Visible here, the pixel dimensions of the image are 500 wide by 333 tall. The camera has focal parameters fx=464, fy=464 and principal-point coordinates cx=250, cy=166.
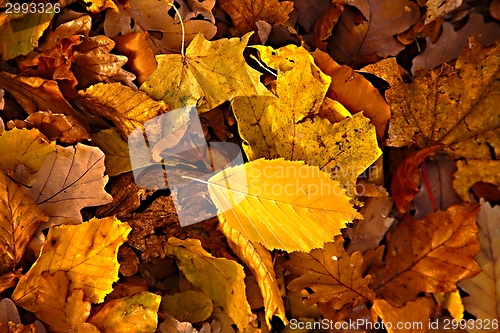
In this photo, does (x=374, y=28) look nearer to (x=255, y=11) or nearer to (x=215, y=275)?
(x=255, y=11)

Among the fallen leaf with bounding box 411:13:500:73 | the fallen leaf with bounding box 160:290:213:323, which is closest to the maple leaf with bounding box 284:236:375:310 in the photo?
the fallen leaf with bounding box 160:290:213:323

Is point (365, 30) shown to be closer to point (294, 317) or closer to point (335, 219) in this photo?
point (335, 219)

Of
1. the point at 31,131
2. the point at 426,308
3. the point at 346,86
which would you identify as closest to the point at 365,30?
the point at 346,86

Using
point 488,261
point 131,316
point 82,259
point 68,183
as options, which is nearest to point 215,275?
point 131,316

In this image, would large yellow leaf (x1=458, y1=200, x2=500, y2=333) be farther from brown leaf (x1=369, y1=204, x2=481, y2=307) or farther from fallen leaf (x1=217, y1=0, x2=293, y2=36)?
fallen leaf (x1=217, y1=0, x2=293, y2=36)

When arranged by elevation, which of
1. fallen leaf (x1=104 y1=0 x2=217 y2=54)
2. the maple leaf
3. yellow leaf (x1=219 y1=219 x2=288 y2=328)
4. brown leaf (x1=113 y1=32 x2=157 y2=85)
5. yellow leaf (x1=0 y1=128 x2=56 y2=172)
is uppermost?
fallen leaf (x1=104 y1=0 x2=217 y2=54)

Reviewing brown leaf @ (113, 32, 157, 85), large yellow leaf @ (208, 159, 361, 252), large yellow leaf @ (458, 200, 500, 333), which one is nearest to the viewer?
large yellow leaf @ (208, 159, 361, 252)

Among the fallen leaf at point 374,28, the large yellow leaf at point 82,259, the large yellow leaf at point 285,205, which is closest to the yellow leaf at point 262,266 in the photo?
the large yellow leaf at point 285,205
